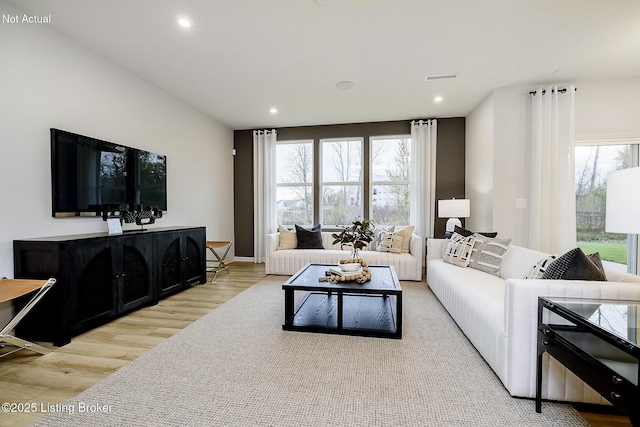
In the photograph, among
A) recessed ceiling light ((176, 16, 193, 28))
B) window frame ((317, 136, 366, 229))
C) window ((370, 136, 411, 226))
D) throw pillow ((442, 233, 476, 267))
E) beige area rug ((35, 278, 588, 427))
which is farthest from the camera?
window frame ((317, 136, 366, 229))

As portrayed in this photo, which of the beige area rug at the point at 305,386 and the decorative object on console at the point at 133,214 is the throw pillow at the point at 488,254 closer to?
the beige area rug at the point at 305,386

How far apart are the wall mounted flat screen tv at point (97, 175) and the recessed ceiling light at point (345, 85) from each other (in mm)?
2579

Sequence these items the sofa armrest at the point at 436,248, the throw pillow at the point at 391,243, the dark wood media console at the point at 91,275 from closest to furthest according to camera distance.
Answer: the dark wood media console at the point at 91,275
the sofa armrest at the point at 436,248
the throw pillow at the point at 391,243

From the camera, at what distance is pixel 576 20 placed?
2.37 m

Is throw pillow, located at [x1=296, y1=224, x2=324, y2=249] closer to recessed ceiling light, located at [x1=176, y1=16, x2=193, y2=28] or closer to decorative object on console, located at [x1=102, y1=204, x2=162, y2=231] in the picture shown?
decorative object on console, located at [x1=102, y1=204, x2=162, y2=231]

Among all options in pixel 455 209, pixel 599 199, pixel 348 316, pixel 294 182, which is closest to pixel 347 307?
pixel 348 316

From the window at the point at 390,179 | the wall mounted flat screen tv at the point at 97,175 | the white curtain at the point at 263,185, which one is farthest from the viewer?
the white curtain at the point at 263,185

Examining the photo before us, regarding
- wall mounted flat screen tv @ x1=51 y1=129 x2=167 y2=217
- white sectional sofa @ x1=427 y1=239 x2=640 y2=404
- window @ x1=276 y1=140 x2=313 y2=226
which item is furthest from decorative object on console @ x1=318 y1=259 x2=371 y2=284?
window @ x1=276 y1=140 x2=313 y2=226

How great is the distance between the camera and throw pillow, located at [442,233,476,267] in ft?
10.3

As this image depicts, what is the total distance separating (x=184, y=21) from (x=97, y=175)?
1.75m

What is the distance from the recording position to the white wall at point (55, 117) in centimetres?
219

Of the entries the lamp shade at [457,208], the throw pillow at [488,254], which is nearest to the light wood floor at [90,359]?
the throw pillow at [488,254]

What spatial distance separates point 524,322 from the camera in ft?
5.00

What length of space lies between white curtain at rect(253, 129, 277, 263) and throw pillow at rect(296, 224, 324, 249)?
1022 mm
